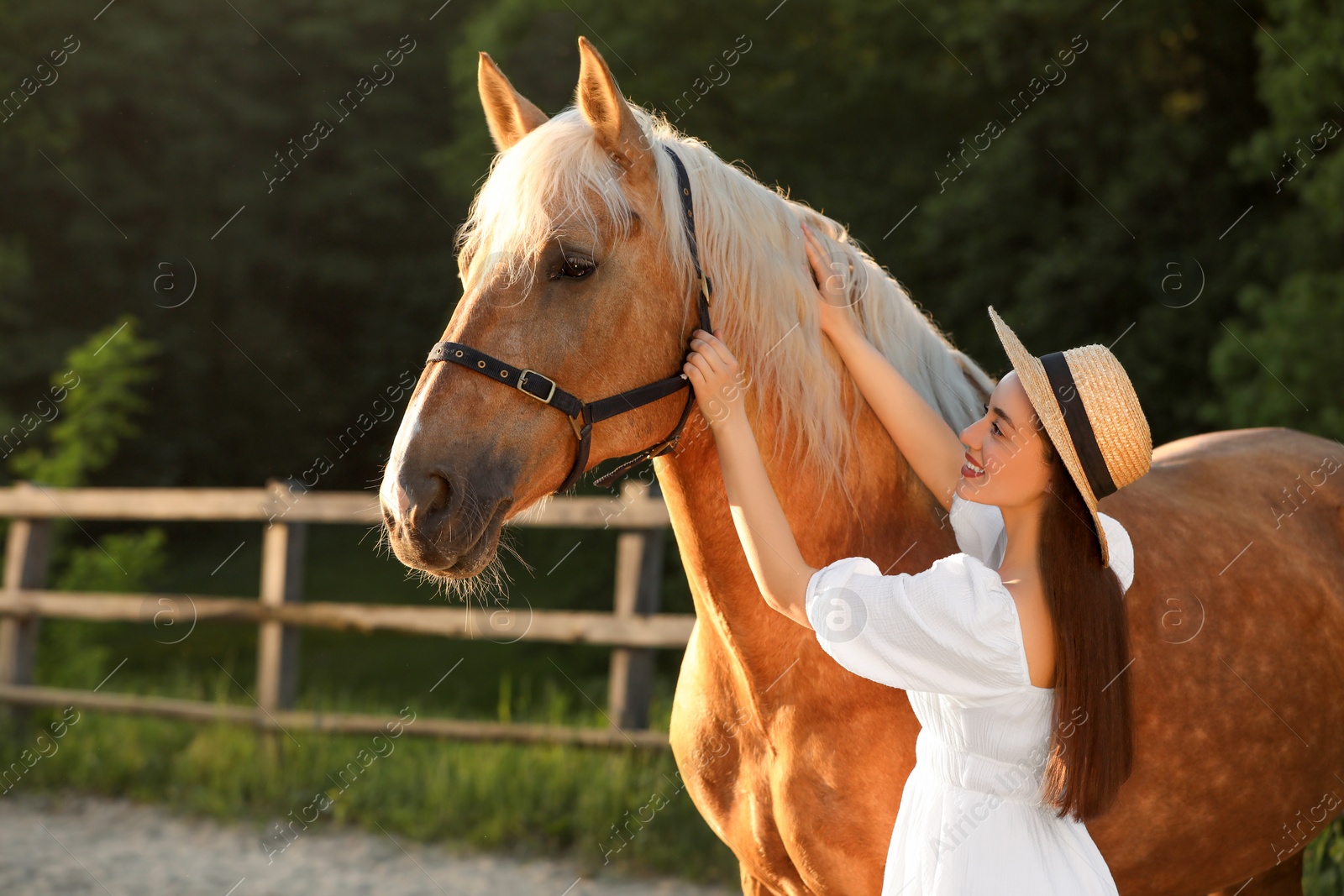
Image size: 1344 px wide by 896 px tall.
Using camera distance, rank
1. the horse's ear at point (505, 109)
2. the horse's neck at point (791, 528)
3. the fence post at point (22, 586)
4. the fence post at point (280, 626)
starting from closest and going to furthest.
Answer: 1. the horse's neck at point (791, 528)
2. the horse's ear at point (505, 109)
3. the fence post at point (280, 626)
4. the fence post at point (22, 586)

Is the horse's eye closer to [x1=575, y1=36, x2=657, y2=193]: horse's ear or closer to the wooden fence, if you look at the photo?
[x1=575, y1=36, x2=657, y2=193]: horse's ear

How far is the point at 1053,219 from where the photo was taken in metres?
10.4

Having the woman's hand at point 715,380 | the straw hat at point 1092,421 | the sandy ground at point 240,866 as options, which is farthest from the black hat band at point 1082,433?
the sandy ground at point 240,866

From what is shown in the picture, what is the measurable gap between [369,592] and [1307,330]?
1204 cm

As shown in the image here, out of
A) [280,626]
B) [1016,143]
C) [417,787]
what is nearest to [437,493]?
[417,787]

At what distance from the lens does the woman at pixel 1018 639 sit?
1.68m

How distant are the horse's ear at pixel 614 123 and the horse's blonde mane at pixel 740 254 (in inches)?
0.9

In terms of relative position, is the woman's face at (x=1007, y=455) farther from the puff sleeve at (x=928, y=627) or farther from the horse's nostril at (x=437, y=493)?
the horse's nostril at (x=437, y=493)

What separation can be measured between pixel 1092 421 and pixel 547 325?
0.87 m

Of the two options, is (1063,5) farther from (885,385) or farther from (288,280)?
(288,280)

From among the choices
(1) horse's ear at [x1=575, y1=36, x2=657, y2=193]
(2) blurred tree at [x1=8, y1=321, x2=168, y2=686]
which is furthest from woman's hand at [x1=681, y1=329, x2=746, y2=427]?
(2) blurred tree at [x1=8, y1=321, x2=168, y2=686]

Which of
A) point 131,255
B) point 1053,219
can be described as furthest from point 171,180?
point 1053,219

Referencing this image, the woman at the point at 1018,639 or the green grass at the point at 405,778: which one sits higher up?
the woman at the point at 1018,639

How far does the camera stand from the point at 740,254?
200 cm
